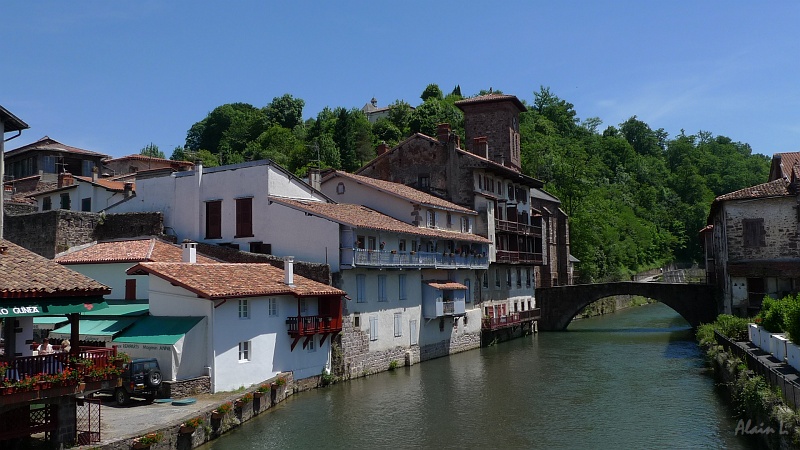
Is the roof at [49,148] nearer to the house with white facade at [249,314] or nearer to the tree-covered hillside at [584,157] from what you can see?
the tree-covered hillside at [584,157]

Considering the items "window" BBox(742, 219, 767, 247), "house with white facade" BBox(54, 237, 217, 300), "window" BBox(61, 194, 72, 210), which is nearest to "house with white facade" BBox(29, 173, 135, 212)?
"window" BBox(61, 194, 72, 210)

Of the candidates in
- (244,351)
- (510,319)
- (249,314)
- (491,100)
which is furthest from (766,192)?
(491,100)

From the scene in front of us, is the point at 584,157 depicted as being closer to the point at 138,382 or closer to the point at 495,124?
the point at 495,124

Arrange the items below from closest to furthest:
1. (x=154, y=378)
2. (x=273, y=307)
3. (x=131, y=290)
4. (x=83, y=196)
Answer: (x=154, y=378)
(x=273, y=307)
(x=131, y=290)
(x=83, y=196)

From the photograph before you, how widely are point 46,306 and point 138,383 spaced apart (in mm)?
7410

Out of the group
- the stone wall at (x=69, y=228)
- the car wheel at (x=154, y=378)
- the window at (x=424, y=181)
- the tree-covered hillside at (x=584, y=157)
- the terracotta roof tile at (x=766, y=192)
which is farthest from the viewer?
the tree-covered hillside at (x=584, y=157)

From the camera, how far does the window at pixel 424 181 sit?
5466cm

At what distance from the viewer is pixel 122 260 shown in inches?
1363

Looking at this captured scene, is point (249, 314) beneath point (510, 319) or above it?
above

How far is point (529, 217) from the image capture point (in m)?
64.6

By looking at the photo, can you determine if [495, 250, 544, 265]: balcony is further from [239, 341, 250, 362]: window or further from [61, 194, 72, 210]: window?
[61, 194, 72, 210]: window

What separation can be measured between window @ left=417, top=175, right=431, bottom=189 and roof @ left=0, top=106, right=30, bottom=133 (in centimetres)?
3239

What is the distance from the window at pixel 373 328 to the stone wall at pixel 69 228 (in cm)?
1319

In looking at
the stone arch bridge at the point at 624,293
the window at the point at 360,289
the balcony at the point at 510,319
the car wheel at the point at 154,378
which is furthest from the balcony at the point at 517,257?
the car wheel at the point at 154,378
